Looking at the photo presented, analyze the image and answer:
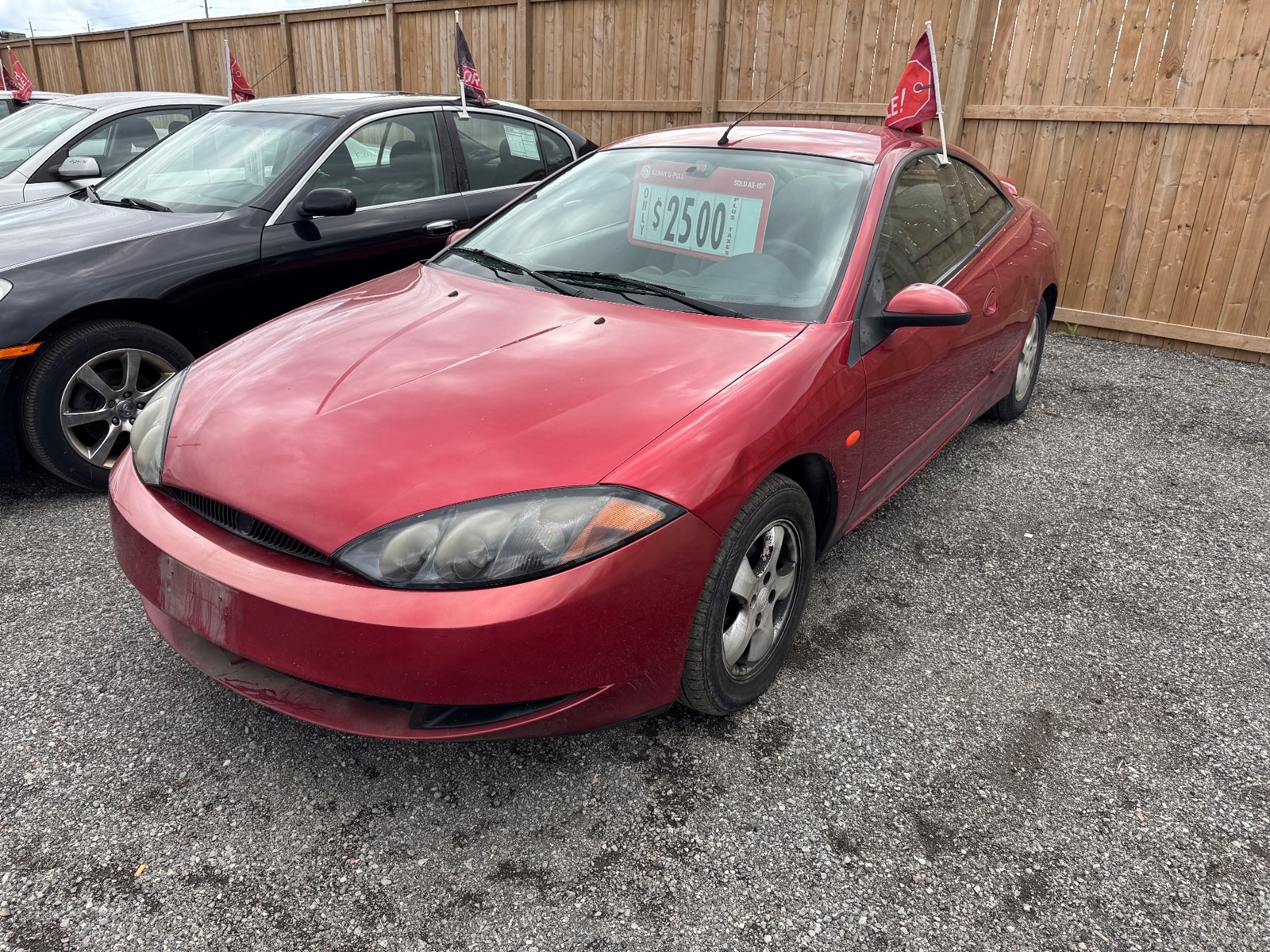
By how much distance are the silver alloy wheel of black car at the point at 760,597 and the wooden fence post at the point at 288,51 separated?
1092 centimetres

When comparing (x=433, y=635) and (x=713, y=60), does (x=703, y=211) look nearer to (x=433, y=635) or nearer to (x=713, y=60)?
(x=433, y=635)

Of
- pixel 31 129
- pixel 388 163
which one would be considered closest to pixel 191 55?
pixel 31 129

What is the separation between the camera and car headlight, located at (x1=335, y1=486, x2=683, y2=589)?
1756 millimetres

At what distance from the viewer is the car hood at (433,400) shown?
1.86 m

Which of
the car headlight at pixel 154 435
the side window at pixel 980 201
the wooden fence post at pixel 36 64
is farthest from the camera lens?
the wooden fence post at pixel 36 64

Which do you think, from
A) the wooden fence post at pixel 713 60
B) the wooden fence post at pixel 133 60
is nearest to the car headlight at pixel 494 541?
the wooden fence post at pixel 713 60

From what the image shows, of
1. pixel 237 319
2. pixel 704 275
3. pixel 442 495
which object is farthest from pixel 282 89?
pixel 442 495

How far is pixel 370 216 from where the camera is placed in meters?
4.44

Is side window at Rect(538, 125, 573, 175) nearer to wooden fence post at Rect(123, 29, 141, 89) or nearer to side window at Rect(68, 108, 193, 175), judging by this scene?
side window at Rect(68, 108, 193, 175)

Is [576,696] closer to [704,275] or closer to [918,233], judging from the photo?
[704,275]

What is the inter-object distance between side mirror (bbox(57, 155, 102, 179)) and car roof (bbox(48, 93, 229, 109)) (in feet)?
5.02

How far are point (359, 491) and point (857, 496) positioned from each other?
1579 mm

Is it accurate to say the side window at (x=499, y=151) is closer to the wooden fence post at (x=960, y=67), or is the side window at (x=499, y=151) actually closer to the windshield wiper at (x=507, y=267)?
the windshield wiper at (x=507, y=267)

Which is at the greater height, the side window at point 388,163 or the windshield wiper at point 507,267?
the side window at point 388,163
